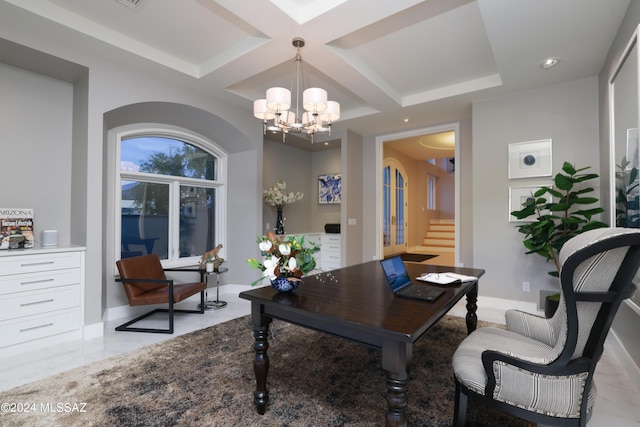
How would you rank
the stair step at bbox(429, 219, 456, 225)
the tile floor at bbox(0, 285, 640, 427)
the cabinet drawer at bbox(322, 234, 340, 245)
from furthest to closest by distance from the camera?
the stair step at bbox(429, 219, 456, 225)
the cabinet drawer at bbox(322, 234, 340, 245)
the tile floor at bbox(0, 285, 640, 427)

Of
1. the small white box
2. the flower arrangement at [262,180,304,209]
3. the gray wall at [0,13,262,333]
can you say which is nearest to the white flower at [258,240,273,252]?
the gray wall at [0,13,262,333]

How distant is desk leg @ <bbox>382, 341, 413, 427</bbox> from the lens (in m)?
1.23

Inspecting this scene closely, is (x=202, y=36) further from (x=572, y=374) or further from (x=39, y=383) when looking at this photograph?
(x=572, y=374)

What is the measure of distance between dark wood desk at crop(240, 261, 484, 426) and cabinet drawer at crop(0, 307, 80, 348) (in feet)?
7.54

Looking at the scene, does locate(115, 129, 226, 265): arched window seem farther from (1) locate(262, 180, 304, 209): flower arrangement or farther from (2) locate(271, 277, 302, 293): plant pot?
(2) locate(271, 277, 302, 293): plant pot

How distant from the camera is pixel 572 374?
1.18 metres

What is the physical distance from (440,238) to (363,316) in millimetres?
8988

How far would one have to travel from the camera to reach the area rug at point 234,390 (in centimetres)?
173

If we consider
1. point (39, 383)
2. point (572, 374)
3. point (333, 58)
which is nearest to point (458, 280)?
point (572, 374)

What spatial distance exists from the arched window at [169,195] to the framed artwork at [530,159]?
423 cm

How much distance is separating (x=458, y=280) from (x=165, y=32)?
339 centimetres

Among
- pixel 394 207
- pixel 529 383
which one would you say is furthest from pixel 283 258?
pixel 394 207

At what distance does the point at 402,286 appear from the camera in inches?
76.7

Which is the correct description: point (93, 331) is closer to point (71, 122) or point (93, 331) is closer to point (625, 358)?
point (71, 122)
